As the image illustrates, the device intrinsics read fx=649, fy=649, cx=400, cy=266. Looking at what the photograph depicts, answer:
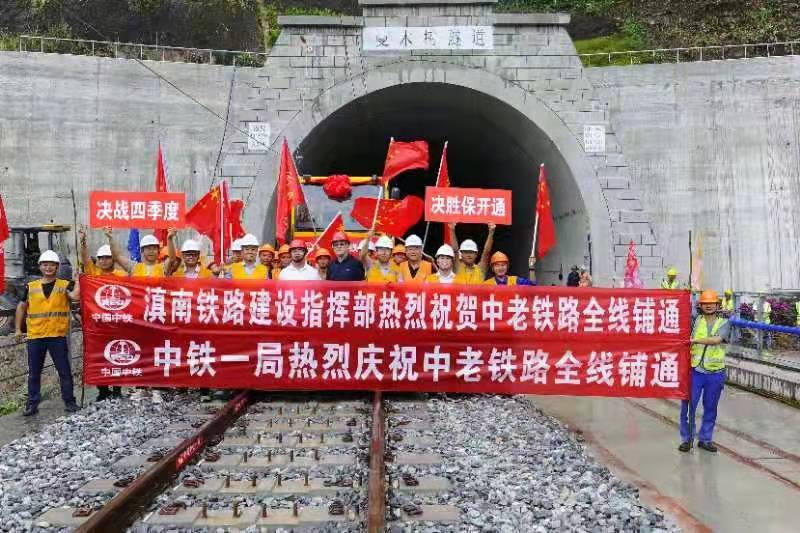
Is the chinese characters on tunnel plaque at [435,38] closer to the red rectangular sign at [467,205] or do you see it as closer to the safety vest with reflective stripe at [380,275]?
the red rectangular sign at [467,205]

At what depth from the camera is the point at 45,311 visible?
729 centimetres

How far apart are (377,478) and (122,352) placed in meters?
3.98

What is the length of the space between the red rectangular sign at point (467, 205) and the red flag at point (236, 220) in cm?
466

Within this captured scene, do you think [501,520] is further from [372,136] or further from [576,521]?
[372,136]

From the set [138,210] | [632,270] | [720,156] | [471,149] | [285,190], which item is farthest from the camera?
[471,149]

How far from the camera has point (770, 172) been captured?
1648 centimetres

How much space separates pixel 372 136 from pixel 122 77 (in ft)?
22.3

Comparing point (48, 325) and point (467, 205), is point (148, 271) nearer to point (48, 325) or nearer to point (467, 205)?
point (48, 325)

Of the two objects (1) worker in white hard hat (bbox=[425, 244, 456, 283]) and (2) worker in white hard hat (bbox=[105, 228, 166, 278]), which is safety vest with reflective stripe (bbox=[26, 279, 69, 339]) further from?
(1) worker in white hard hat (bbox=[425, 244, 456, 283])

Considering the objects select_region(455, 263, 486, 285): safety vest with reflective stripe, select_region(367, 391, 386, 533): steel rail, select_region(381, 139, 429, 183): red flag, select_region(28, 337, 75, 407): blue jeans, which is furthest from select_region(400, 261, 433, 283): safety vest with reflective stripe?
select_region(28, 337, 75, 407): blue jeans

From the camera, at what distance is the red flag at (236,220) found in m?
12.5

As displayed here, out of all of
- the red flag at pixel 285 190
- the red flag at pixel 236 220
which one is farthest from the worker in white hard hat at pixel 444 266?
the red flag at pixel 236 220

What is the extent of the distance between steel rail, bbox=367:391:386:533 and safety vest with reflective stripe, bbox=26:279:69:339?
3.80 m

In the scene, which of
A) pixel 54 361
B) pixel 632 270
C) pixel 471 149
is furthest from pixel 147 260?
pixel 471 149
